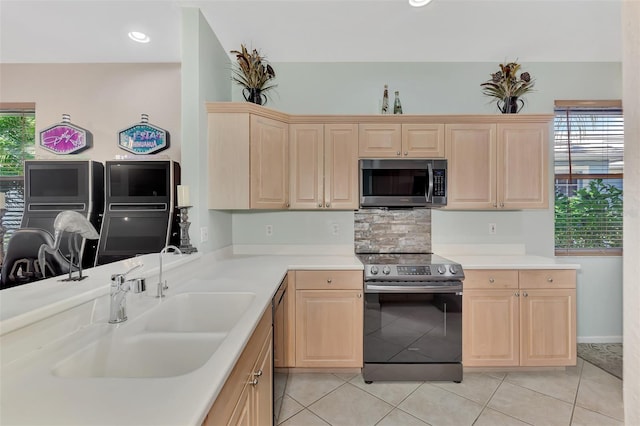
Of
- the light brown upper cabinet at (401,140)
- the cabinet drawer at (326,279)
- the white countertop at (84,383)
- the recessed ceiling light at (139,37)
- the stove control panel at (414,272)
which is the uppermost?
the recessed ceiling light at (139,37)

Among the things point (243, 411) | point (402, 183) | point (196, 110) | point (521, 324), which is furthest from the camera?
point (402, 183)

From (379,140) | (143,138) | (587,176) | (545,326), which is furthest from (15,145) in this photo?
(587,176)

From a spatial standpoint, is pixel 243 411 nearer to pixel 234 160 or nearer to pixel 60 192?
pixel 234 160

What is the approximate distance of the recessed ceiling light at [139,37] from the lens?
90.4 inches

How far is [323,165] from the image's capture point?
2.40 metres

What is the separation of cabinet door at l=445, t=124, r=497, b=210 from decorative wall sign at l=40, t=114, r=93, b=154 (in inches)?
144

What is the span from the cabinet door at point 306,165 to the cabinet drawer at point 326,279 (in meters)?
0.62

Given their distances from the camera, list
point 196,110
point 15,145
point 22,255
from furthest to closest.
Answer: point 15,145 < point 196,110 < point 22,255

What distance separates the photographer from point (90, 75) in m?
2.85

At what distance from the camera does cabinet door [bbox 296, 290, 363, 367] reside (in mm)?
2115

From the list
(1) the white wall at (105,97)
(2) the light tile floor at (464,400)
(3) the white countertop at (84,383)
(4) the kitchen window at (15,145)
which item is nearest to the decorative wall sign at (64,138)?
(1) the white wall at (105,97)

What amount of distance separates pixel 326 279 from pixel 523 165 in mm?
2030

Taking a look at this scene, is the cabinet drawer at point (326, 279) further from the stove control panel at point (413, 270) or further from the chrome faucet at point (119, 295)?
the chrome faucet at point (119, 295)

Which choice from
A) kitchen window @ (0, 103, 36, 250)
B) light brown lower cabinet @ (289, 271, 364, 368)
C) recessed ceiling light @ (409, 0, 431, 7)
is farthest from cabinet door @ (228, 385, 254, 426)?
kitchen window @ (0, 103, 36, 250)
